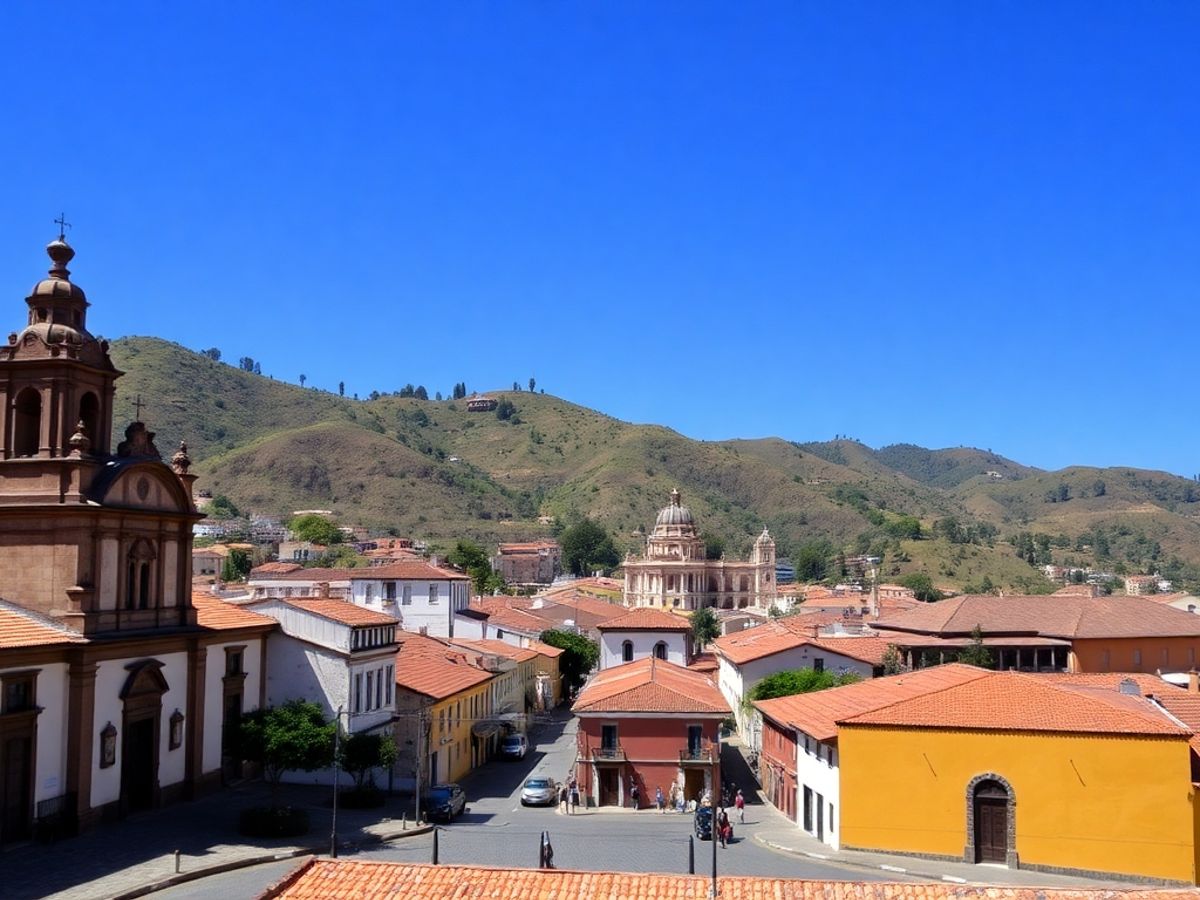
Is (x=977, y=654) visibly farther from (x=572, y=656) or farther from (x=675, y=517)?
(x=675, y=517)

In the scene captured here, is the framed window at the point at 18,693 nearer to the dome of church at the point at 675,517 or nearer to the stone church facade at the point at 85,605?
the stone church facade at the point at 85,605

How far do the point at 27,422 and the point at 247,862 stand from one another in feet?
43.1

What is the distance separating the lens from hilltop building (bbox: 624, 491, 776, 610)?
162 m

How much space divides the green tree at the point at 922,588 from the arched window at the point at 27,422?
414 feet

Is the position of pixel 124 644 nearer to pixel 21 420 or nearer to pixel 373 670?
pixel 21 420

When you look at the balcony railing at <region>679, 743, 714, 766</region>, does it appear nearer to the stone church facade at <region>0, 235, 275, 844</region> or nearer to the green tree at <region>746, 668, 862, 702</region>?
the green tree at <region>746, 668, 862, 702</region>

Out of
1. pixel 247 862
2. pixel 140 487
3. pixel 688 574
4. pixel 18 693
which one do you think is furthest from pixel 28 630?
pixel 688 574

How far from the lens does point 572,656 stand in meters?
79.1

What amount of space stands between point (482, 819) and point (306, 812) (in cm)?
542

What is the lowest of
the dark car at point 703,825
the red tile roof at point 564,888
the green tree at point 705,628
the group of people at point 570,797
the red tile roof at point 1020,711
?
the green tree at point 705,628

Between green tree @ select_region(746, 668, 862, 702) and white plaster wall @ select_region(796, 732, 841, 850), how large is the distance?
542 inches

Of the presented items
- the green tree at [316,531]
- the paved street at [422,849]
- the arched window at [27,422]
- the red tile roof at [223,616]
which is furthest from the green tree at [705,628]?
the arched window at [27,422]

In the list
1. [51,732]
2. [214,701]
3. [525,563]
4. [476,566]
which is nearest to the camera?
[51,732]

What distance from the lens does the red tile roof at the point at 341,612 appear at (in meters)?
40.6
